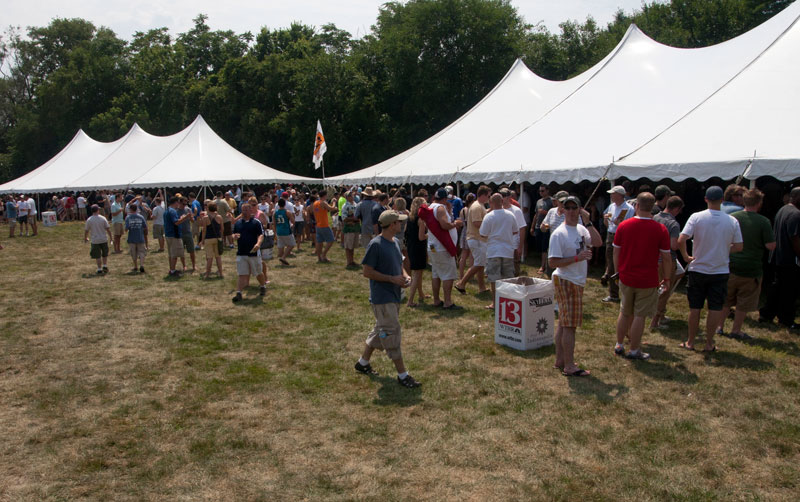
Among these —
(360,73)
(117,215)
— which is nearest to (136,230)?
(117,215)

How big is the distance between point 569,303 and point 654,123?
270 inches

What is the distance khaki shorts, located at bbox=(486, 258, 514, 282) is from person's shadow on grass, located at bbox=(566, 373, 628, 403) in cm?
239

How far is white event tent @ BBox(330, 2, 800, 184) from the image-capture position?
8508 millimetres

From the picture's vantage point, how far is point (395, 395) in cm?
510

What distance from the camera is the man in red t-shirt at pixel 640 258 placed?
523 cm

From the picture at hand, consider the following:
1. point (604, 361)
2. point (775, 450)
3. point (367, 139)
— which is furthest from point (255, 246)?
point (367, 139)

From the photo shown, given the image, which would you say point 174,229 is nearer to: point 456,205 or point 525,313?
point 456,205

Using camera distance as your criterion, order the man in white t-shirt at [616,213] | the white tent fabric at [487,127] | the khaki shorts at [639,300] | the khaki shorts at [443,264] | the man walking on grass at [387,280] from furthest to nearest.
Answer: the white tent fabric at [487,127]
the khaki shorts at [443,264]
the man in white t-shirt at [616,213]
the khaki shorts at [639,300]
the man walking on grass at [387,280]

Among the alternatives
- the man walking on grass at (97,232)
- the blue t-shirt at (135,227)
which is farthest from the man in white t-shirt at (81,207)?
the blue t-shirt at (135,227)

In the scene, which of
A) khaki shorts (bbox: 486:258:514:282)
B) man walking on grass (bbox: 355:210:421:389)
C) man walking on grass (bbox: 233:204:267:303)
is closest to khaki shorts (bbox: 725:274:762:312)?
khaki shorts (bbox: 486:258:514:282)

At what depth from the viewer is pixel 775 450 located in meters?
3.91

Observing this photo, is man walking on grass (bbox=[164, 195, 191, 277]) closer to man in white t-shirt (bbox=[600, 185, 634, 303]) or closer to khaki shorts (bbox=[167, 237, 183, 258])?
khaki shorts (bbox=[167, 237, 183, 258])

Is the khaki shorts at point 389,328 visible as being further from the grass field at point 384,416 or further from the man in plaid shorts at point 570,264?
the man in plaid shorts at point 570,264

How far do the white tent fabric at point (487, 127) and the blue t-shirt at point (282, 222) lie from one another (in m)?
3.77
